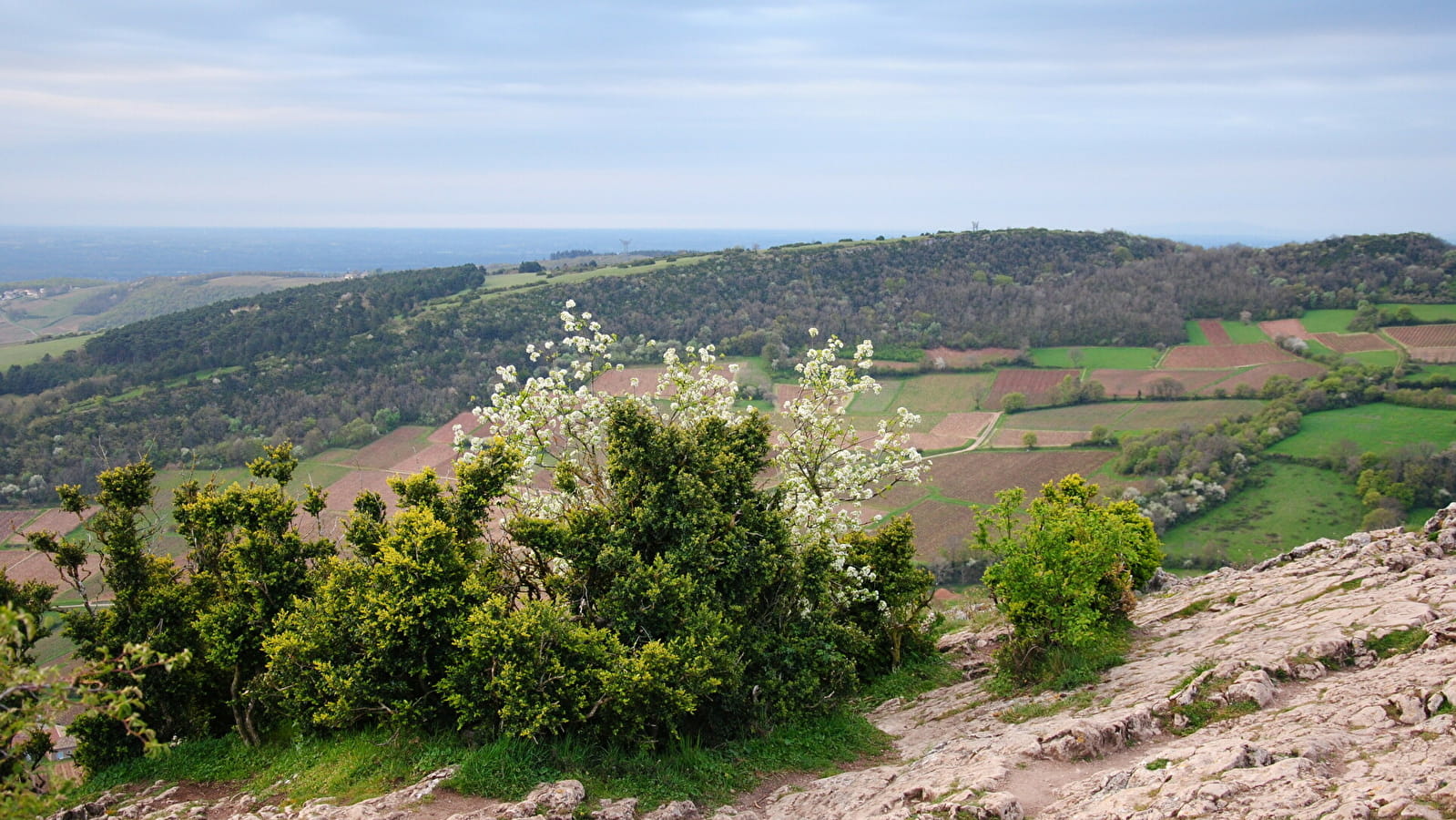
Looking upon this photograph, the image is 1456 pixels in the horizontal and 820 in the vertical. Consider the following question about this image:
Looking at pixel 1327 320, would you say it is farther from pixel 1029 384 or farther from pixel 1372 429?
pixel 1029 384

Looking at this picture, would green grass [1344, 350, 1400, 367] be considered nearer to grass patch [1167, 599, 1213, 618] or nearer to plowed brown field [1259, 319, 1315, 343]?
plowed brown field [1259, 319, 1315, 343]

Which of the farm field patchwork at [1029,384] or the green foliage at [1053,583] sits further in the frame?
the farm field patchwork at [1029,384]

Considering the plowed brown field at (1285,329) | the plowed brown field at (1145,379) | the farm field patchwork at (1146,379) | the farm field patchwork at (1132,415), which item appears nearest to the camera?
the farm field patchwork at (1132,415)

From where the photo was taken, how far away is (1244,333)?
101 m

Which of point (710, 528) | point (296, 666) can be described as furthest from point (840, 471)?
point (296, 666)

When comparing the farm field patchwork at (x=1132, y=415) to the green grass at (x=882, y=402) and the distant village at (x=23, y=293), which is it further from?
the distant village at (x=23, y=293)

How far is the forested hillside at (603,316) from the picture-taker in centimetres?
7694

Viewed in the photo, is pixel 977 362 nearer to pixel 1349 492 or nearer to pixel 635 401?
pixel 1349 492

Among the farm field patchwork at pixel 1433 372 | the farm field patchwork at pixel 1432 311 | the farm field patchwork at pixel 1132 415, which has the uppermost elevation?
the farm field patchwork at pixel 1432 311

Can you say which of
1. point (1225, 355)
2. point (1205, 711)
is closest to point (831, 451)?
point (1205, 711)

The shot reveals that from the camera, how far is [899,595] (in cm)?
2297

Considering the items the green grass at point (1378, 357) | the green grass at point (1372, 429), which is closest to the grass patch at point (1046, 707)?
the green grass at point (1372, 429)

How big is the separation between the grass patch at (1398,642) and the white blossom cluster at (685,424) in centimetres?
1098

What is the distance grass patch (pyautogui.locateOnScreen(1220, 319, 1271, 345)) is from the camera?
98000mm
